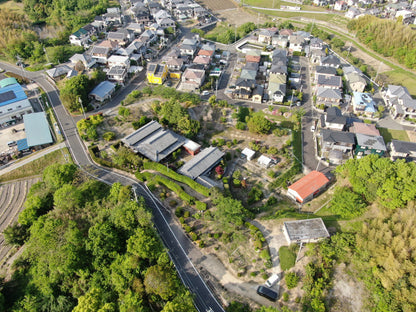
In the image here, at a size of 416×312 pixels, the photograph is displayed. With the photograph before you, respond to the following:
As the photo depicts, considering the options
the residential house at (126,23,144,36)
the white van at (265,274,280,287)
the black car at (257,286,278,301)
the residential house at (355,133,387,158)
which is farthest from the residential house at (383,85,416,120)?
the residential house at (126,23,144,36)

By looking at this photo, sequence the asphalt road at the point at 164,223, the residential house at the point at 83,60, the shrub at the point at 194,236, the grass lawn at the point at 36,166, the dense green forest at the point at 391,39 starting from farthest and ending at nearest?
the dense green forest at the point at 391,39 < the residential house at the point at 83,60 < the grass lawn at the point at 36,166 < the shrub at the point at 194,236 < the asphalt road at the point at 164,223

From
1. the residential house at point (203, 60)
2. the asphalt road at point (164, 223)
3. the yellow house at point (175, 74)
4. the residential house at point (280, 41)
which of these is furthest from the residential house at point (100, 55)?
the residential house at point (280, 41)

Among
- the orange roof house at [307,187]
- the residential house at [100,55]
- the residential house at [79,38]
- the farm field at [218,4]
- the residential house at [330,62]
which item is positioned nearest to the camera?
the orange roof house at [307,187]

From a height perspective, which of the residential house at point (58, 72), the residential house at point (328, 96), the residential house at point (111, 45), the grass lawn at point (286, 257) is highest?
the residential house at point (111, 45)

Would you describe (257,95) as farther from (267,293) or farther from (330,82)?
(267,293)

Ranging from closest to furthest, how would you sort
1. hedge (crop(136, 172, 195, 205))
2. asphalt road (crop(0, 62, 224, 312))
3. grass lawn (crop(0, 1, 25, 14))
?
asphalt road (crop(0, 62, 224, 312))
hedge (crop(136, 172, 195, 205))
grass lawn (crop(0, 1, 25, 14))

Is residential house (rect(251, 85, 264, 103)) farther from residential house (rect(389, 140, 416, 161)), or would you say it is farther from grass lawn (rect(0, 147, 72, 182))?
grass lawn (rect(0, 147, 72, 182))

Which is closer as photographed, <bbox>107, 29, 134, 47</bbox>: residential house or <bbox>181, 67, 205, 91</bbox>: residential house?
<bbox>181, 67, 205, 91</bbox>: residential house

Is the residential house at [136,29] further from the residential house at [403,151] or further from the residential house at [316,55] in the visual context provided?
the residential house at [403,151]
